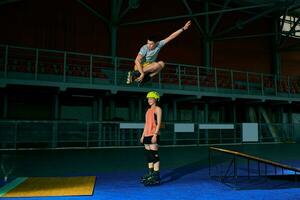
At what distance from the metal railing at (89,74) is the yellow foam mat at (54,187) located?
8.59 m

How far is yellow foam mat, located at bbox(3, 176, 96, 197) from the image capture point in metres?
6.08

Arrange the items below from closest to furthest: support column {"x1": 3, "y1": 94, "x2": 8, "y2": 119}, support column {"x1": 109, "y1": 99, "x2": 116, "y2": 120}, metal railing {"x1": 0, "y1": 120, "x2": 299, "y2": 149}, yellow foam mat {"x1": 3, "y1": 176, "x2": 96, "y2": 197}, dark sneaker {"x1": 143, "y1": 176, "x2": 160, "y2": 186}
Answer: yellow foam mat {"x1": 3, "y1": 176, "x2": 96, "y2": 197} → dark sneaker {"x1": 143, "y1": 176, "x2": 160, "y2": 186} → metal railing {"x1": 0, "y1": 120, "x2": 299, "y2": 149} → support column {"x1": 3, "y1": 94, "x2": 8, "y2": 119} → support column {"x1": 109, "y1": 99, "x2": 116, "y2": 120}

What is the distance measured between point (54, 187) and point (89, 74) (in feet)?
38.2

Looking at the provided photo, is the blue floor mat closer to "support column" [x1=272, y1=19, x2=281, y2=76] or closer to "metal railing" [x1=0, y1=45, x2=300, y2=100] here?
"metal railing" [x1=0, y1=45, x2=300, y2=100]

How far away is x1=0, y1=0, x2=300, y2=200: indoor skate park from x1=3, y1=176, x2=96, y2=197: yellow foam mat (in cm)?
4

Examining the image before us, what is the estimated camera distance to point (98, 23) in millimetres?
21203

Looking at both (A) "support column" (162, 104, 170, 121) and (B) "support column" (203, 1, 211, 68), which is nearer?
(A) "support column" (162, 104, 170, 121)

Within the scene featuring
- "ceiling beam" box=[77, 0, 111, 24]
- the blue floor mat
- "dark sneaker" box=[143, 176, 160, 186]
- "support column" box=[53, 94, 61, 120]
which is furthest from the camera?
"ceiling beam" box=[77, 0, 111, 24]

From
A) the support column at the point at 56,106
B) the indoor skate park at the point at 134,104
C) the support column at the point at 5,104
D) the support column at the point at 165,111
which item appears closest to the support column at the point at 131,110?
the indoor skate park at the point at 134,104

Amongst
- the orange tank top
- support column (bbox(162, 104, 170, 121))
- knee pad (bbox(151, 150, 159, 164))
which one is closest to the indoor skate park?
support column (bbox(162, 104, 170, 121))

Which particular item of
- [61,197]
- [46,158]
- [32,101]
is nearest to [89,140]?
[46,158]

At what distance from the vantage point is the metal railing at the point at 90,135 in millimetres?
13961

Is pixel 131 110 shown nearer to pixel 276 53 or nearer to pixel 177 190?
pixel 177 190

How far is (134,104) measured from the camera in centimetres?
2195
